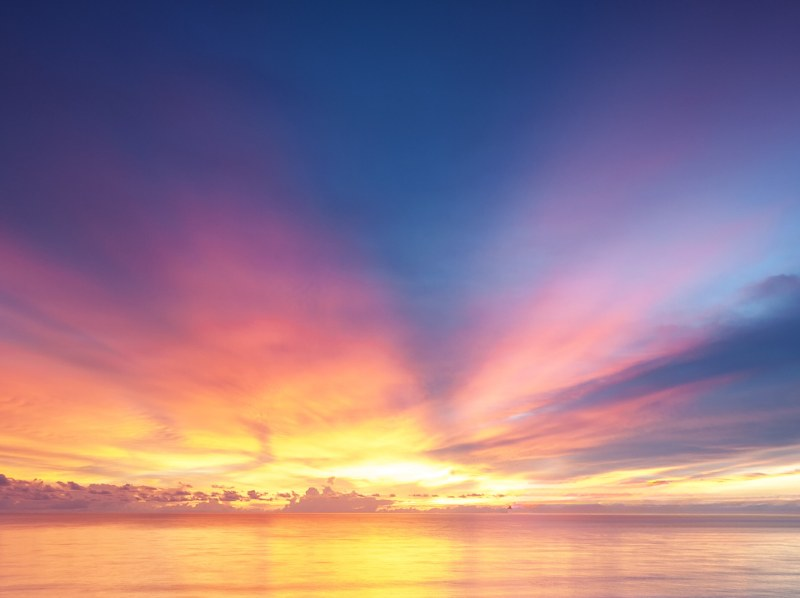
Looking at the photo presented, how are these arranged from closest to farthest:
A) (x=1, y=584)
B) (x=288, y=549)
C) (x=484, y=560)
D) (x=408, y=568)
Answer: (x=1, y=584), (x=408, y=568), (x=484, y=560), (x=288, y=549)

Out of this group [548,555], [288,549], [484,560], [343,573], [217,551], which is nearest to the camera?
[343,573]

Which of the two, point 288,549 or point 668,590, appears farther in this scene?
point 288,549

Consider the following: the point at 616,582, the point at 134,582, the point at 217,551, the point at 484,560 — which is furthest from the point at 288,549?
the point at 616,582

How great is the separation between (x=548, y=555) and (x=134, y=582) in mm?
52909

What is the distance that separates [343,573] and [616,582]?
86.3ft

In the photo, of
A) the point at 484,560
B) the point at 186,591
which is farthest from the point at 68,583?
the point at 484,560

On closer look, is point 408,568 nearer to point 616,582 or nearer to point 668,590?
point 616,582

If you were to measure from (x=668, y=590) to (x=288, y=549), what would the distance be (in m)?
62.3

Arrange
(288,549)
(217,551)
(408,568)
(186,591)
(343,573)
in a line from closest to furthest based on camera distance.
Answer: (186,591) → (343,573) → (408,568) → (217,551) → (288,549)

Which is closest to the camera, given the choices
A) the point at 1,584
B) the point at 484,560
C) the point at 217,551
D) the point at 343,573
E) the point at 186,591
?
the point at 186,591

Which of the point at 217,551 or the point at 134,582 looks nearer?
the point at 134,582

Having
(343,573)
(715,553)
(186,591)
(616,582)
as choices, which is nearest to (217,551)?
(343,573)

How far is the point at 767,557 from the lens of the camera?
3076 inches

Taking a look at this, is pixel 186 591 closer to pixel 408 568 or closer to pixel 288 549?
pixel 408 568
